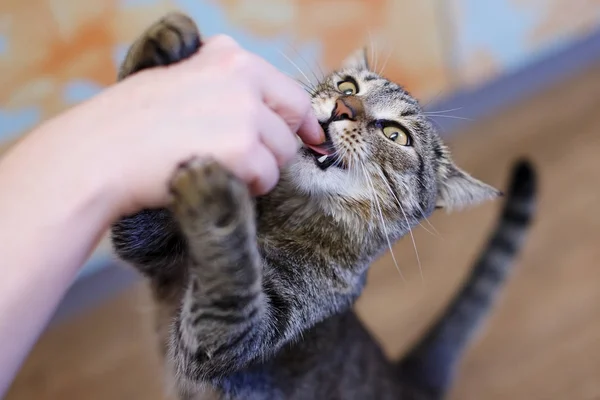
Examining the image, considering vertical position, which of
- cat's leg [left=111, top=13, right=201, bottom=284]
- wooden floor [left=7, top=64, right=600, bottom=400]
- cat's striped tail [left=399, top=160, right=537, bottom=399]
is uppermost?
cat's leg [left=111, top=13, right=201, bottom=284]

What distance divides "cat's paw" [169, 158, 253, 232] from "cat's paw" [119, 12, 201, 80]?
0.66 ft

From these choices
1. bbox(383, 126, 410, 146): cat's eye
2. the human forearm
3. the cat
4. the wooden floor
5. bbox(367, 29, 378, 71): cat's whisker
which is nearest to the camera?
the human forearm

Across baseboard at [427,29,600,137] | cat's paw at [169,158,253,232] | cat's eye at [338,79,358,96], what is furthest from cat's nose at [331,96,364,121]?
baseboard at [427,29,600,137]

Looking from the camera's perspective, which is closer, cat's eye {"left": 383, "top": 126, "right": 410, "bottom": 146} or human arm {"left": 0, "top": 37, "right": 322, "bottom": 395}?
human arm {"left": 0, "top": 37, "right": 322, "bottom": 395}

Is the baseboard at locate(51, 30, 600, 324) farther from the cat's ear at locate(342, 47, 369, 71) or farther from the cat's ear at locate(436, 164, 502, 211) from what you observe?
the cat's ear at locate(436, 164, 502, 211)

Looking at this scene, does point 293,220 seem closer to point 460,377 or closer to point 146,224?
point 146,224

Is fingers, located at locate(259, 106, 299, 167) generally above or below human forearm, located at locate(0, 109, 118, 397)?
above

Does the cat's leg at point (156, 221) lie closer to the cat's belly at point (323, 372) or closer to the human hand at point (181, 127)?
the human hand at point (181, 127)

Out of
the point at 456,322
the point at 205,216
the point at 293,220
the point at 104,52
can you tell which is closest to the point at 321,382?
the point at 293,220

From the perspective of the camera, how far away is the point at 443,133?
2016mm

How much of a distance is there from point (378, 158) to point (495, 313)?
1.06 metres

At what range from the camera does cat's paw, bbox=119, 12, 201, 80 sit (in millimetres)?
846

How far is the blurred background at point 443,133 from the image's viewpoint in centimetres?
164

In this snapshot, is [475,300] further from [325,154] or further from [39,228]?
[39,228]
